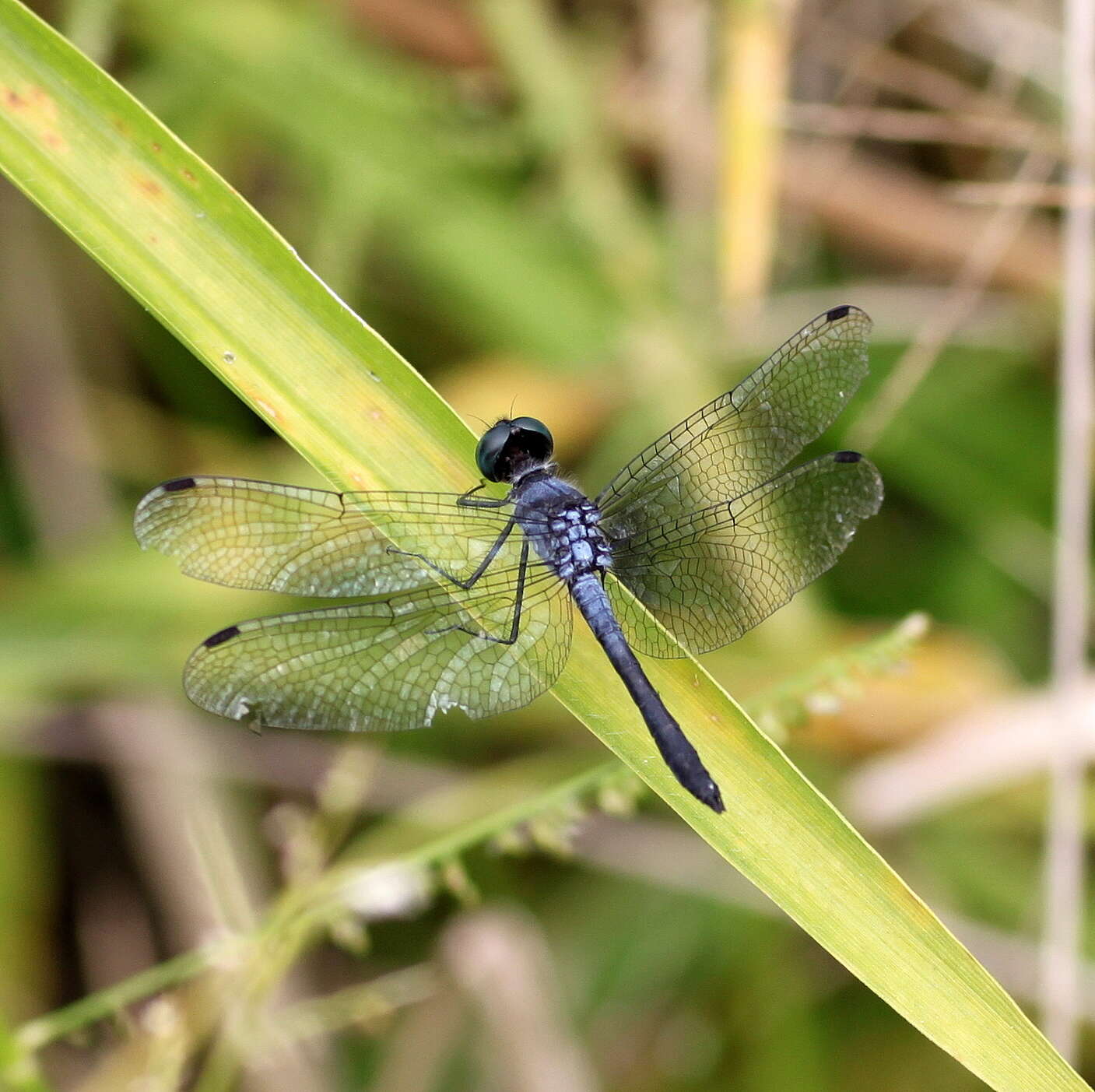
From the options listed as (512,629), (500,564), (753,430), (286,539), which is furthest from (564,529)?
(286,539)

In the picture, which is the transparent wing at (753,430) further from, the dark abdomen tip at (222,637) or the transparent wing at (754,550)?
the dark abdomen tip at (222,637)

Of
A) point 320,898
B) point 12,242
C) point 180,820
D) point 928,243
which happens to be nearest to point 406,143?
point 12,242

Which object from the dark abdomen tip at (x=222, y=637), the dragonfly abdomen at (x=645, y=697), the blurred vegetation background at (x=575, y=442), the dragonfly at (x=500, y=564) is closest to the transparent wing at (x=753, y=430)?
the dragonfly at (x=500, y=564)

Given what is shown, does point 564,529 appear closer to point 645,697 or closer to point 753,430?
point 753,430

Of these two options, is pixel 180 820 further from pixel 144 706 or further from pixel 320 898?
pixel 320 898

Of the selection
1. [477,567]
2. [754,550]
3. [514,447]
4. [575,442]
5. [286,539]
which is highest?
[575,442]

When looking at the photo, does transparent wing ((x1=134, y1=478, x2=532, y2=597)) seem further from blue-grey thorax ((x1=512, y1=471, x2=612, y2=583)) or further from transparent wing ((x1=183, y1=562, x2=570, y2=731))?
blue-grey thorax ((x1=512, y1=471, x2=612, y2=583))

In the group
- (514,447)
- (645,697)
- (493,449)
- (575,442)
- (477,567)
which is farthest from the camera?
(575,442)
